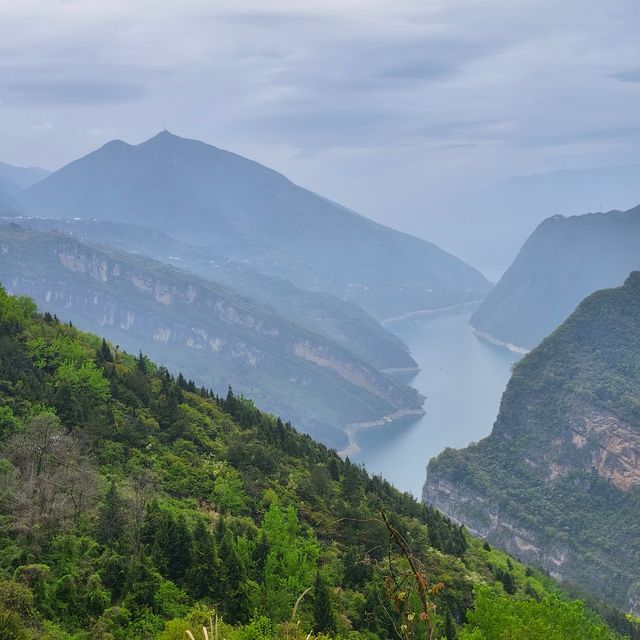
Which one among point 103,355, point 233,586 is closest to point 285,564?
point 233,586

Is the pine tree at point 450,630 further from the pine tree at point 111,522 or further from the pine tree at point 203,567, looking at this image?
the pine tree at point 111,522

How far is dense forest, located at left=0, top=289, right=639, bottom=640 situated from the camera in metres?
22.2

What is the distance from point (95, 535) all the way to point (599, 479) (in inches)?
3908

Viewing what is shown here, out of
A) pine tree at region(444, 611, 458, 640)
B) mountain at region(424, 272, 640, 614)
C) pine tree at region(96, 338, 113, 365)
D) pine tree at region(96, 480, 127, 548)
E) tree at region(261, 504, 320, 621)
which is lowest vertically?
mountain at region(424, 272, 640, 614)

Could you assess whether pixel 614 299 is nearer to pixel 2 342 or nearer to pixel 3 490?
pixel 2 342

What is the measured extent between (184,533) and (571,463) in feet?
337

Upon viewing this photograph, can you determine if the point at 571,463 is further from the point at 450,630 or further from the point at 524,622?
the point at 524,622

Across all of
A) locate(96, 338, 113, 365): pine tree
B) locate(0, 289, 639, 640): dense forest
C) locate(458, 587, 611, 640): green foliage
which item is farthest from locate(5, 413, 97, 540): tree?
locate(96, 338, 113, 365): pine tree

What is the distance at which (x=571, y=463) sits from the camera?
119 m

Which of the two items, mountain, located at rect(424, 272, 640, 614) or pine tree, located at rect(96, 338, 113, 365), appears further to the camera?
mountain, located at rect(424, 272, 640, 614)

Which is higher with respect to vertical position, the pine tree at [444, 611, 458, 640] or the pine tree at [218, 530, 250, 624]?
the pine tree at [218, 530, 250, 624]

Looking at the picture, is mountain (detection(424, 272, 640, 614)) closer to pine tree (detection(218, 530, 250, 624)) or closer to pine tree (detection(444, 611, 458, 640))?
pine tree (detection(444, 611, 458, 640))

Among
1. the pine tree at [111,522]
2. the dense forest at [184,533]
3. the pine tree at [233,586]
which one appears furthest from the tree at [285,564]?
the pine tree at [111,522]

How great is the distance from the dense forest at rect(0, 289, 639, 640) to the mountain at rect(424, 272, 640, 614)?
191 ft
